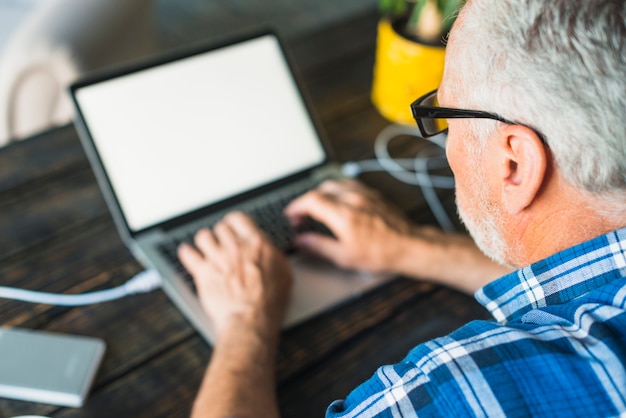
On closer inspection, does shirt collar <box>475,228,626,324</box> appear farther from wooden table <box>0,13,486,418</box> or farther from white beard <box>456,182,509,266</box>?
wooden table <box>0,13,486,418</box>

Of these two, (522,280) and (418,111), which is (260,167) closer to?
(418,111)

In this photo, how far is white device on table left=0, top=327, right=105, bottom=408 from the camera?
753mm

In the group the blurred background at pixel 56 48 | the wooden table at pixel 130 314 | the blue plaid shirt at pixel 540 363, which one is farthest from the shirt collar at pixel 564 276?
the blurred background at pixel 56 48

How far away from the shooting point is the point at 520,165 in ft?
1.96

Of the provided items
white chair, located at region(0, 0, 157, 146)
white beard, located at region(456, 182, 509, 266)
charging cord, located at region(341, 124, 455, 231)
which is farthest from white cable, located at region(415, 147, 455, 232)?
white chair, located at region(0, 0, 157, 146)

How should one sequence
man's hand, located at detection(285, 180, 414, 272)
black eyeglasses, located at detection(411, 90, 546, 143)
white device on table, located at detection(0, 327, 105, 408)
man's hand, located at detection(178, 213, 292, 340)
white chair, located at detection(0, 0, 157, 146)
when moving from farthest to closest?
white chair, located at detection(0, 0, 157, 146) < man's hand, located at detection(285, 180, 414, 272) < man's hand, located at detection(178, 213, 292, 340) < white device on table, located at detection(0, 327, 105, 408) < black eyeglasses, located at detection(411, 90, 546, 143)

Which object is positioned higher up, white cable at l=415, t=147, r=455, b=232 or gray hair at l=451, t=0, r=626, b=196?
gray hair at l=451, t=0, r=626, b=196

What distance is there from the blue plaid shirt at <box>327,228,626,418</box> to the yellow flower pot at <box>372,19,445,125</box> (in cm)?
69

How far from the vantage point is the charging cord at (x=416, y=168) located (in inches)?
45.6

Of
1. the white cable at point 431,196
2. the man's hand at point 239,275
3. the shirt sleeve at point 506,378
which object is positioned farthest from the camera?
the white cable at point 431,196

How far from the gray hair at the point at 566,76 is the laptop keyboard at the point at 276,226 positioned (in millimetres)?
507

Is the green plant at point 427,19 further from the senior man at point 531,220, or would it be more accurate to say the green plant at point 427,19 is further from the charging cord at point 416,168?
the senior man at point 531,220

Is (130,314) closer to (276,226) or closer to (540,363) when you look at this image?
(276,226)

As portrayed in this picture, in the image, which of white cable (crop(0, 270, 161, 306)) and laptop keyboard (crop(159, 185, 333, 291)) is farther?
laptop keyboard (crop(159, 185, 333, 291))
